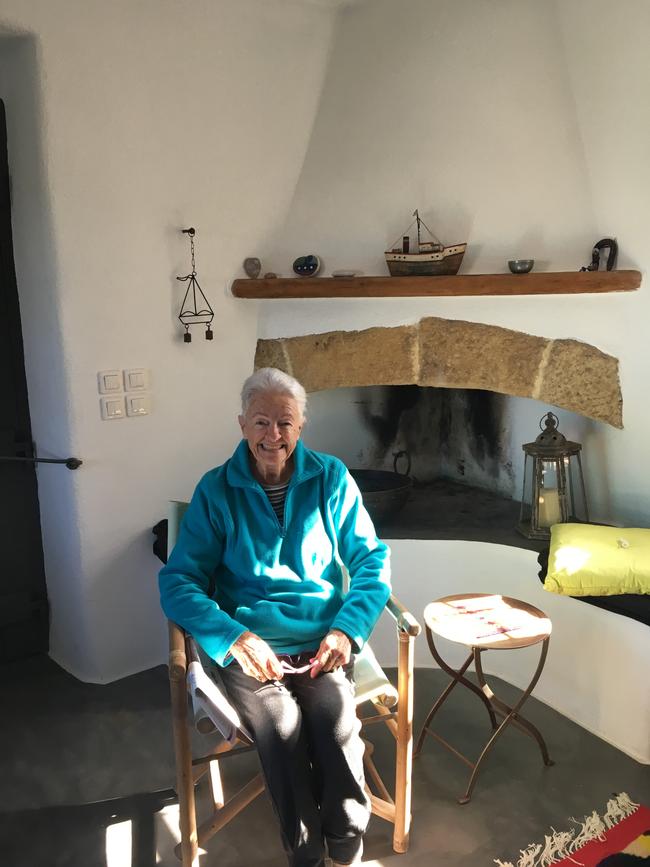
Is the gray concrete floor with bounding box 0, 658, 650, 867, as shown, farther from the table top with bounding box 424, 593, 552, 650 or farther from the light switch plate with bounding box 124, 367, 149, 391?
the light switch plate with bounding box 124, 367, 149, 391

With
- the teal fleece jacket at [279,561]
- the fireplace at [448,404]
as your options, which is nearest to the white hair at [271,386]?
the teal fleece jacket at [279,561]

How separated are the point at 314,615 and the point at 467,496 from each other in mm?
1414

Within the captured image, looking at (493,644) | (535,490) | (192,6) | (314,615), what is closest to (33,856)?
(314,615)

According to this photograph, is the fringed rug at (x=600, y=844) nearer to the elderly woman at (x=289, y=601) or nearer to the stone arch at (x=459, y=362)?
the elderly woman at (x=289, y=601)

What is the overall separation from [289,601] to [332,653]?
188 millimetres

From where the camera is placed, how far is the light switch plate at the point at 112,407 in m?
2.58

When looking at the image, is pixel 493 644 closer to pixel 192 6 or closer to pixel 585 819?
pixel 585 819

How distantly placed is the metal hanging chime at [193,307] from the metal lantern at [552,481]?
123 centimetres

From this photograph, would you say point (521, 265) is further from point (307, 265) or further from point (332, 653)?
point (332, 653)

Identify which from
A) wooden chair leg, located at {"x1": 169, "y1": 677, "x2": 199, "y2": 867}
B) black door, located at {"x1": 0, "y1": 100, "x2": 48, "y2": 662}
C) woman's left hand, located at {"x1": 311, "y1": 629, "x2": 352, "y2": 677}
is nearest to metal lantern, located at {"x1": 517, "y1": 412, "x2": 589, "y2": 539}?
woman's left hand, located at {"x1": 311, "y1": 629, "x2": 352, "y2": 677}

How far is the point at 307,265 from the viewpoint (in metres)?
2.78

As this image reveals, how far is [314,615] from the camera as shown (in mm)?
1957

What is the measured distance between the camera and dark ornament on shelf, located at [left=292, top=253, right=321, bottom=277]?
109 inches

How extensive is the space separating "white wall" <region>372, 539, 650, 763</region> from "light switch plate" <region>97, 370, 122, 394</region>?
113cm
